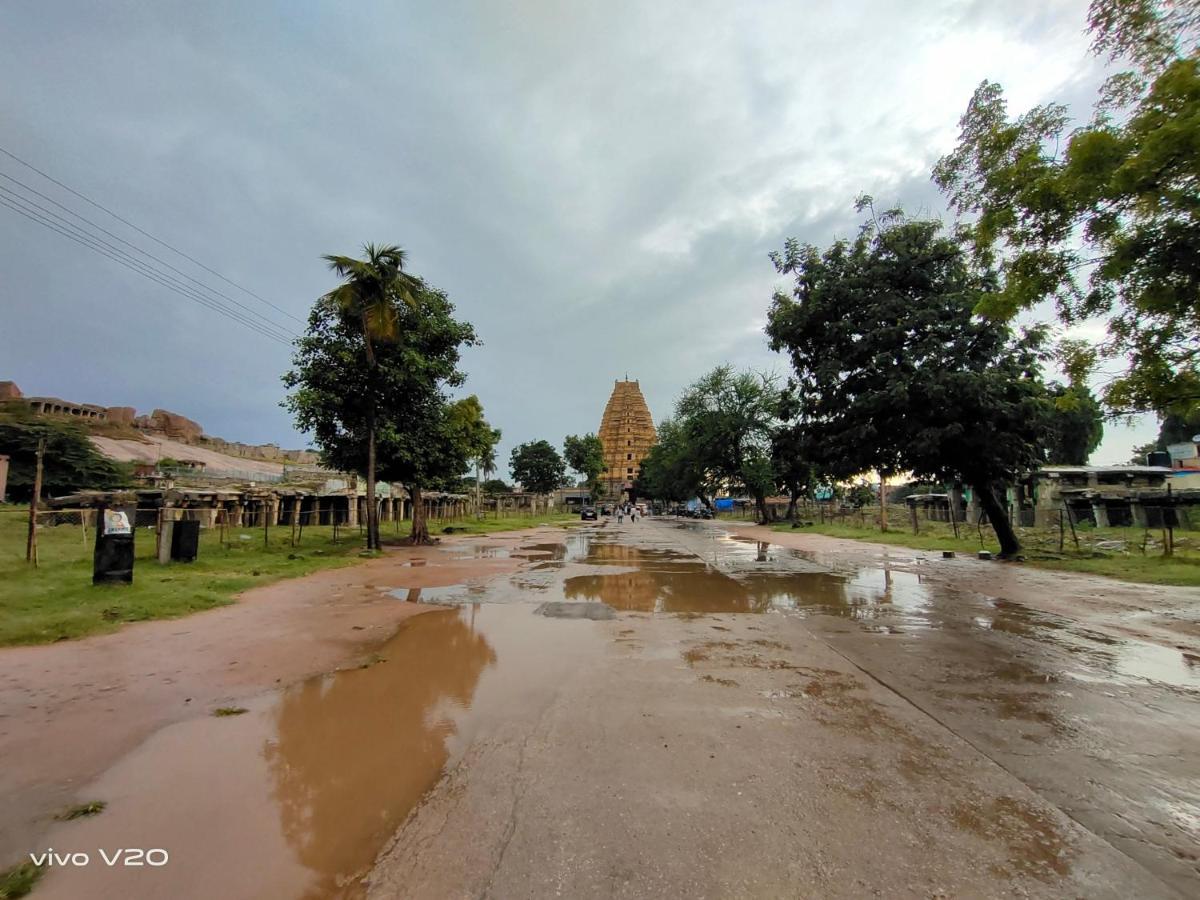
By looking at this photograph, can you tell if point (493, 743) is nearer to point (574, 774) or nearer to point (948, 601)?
point (574, 774)

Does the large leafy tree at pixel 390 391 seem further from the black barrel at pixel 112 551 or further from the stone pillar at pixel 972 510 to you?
the stone pillar at pixel 972 510

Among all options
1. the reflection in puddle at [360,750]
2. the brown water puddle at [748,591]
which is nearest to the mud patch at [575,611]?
the brown water puddle at [748,591]

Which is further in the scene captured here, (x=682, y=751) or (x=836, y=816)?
(x=682, y=751)

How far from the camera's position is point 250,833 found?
2.78 metres

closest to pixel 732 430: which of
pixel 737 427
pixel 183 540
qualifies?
pixel 737 427

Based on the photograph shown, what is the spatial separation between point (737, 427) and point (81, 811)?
4528 cm

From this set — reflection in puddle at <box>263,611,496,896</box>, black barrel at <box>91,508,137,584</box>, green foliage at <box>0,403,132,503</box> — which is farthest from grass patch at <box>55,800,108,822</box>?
green foliage at <box>0,403,132,503</box>

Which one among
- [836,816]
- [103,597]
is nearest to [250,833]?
[836,816]

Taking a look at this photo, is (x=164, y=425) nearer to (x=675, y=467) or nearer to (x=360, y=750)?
(x=675, y=467)

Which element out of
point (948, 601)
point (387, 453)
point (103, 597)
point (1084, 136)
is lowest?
point (948, 601)

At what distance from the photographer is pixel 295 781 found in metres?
3.31

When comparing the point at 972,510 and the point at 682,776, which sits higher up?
the point at 972,510

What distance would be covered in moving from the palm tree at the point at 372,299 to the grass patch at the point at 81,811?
16.1 meters

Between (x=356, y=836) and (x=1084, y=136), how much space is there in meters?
8.59
